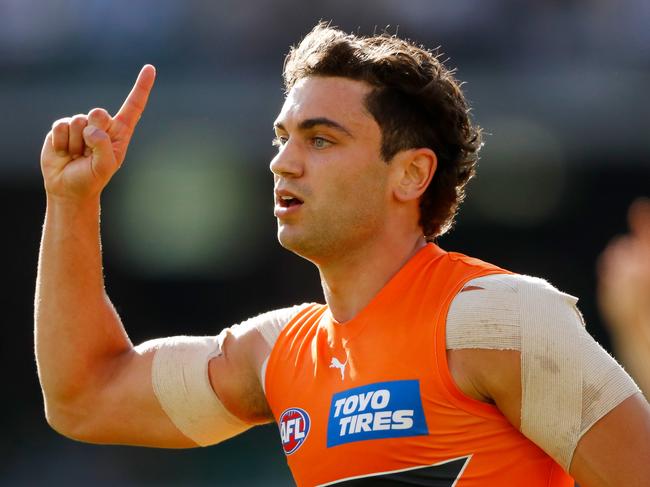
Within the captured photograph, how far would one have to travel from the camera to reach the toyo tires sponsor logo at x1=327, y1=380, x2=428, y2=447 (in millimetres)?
2971

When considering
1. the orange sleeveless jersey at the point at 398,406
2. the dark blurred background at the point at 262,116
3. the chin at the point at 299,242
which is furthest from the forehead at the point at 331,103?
the dark blurred background at the point at 262,116

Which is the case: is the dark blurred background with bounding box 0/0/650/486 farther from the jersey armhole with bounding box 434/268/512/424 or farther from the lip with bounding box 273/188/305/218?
the jersey armhole with bounding box 434/268/512/424

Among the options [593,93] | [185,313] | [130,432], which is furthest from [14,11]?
[130,432]

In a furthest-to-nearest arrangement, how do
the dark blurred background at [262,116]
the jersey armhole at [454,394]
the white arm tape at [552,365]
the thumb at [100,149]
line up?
the dark blurred background at [262,116] → the thumb at [100,149] → the jersey armhole at [454,394] → the white arm tape at [552,365]

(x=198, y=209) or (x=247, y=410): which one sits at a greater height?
(x=198, y=209)

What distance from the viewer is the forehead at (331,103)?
3371 millimetres

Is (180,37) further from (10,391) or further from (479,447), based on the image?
(479,447)

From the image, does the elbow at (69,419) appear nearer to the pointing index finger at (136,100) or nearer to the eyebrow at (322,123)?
the pointing index finger at (136,100)

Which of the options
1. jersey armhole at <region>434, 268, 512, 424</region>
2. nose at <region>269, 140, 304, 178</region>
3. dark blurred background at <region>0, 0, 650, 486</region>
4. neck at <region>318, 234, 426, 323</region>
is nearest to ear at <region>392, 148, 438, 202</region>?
neck at <region>318, 234, 426, 323</region>

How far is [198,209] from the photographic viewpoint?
12461mm

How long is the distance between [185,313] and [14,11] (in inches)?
142

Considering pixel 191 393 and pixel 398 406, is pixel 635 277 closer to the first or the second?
pixel 398 406

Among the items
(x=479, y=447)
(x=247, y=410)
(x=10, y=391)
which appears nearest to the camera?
(x=479, y=447)

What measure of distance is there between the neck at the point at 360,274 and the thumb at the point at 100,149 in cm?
72
